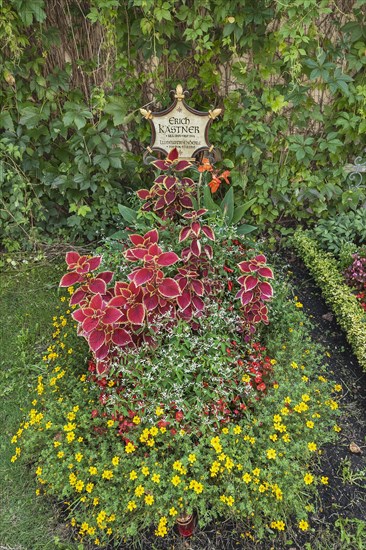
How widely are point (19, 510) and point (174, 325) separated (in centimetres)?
110

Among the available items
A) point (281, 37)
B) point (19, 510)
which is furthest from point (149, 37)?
point (19, 510)

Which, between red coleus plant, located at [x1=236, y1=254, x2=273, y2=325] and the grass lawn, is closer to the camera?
the grass lawn

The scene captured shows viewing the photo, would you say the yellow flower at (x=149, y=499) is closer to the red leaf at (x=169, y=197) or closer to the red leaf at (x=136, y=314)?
the red leaf at (x=136, y=314)

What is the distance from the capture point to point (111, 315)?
5.68 ft

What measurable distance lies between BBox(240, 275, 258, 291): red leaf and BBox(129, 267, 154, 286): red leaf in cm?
48

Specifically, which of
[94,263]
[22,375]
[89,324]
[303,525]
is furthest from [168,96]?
[303,525]

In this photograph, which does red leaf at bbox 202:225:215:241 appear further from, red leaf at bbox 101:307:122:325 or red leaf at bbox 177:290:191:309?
red leaf at bbox 101:307:122:325

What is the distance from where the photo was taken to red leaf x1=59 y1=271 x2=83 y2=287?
190cm

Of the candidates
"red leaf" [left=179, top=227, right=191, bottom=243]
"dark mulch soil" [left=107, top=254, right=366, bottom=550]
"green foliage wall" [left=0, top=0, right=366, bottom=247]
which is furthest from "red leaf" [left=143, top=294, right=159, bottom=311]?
"green foliage wall" [left=0, top=0, right=366, bottom=247]

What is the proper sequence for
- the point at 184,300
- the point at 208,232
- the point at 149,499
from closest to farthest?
1. the point at 149,499
2. the point at 184,300
3. the point at 208,232

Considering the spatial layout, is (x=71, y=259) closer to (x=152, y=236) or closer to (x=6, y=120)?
(x=152, y=236)

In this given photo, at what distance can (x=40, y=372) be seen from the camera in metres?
2.33

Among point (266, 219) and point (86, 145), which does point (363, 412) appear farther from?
point (86, 145)

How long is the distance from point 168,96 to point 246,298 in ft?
5.21
